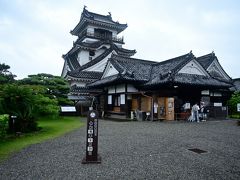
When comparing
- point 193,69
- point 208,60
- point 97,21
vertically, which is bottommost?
point 193,69

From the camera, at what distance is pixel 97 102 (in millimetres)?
26125

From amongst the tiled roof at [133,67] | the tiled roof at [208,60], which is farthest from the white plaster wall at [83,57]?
the tiled roof at [208,60]

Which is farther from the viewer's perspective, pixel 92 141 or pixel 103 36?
pixel 103 36

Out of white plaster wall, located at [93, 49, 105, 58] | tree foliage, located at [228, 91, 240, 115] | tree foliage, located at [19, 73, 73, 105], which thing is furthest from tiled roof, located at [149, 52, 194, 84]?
white plaster wall, located at [93, 49, 105, 58]

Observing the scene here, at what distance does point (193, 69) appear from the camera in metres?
20.7

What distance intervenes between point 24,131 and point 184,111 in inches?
527

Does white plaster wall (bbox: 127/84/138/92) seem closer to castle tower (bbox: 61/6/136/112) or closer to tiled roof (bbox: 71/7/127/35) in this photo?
castle tower (bbox: 61/6/136/112)

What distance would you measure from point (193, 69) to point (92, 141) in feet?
55.5

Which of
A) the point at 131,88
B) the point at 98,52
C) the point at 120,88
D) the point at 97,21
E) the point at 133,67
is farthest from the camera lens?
the point at 98,52

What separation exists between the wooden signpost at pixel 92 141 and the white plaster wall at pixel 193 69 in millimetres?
15013

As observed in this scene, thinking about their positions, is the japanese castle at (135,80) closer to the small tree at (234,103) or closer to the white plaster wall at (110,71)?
the white plaster wall at (110,71)

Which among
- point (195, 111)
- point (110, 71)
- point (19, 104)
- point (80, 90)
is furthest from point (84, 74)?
point (19, 104)

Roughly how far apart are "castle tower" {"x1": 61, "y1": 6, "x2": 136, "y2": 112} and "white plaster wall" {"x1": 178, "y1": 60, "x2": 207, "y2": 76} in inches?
456

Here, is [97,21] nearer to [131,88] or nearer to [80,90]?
[80,90]
